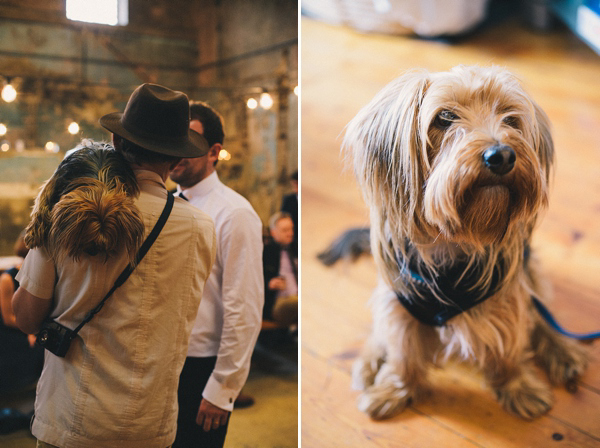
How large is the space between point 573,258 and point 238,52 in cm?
153

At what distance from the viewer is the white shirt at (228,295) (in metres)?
1.19

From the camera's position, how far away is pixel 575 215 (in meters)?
2.26

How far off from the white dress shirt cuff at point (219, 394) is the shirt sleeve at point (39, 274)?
406mm

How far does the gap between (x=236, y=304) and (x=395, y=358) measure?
1.82ft

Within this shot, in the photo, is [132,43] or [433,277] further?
[433,277]

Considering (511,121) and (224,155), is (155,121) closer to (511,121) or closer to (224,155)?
(224,155)

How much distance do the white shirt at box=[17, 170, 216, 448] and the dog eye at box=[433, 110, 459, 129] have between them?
22.7 inches

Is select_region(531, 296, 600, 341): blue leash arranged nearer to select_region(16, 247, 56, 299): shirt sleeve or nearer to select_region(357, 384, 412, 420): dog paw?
select_region(357, 384, 412, 420): dog paw

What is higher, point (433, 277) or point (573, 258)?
point (433, 277)

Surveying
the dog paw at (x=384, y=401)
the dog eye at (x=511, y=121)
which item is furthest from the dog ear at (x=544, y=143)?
the dog paw at (x=384, y=401)

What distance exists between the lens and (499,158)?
1087 mm

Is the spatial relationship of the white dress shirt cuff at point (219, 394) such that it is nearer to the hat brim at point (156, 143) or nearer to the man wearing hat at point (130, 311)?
the man wearing hat at point (130, 311)

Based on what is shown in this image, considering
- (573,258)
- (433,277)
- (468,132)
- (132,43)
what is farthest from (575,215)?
(132,43)

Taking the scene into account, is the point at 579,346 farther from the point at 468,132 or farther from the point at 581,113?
the point at 581,113
